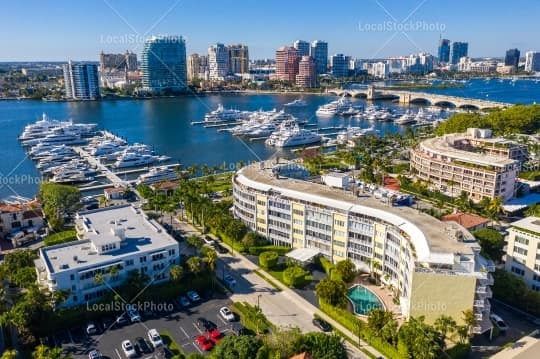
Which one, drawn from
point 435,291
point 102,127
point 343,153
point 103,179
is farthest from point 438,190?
point 102,127

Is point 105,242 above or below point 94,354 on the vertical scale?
above

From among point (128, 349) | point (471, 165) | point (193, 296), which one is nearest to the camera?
point (128, 349)

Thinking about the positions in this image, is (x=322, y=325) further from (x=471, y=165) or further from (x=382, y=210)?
(x=471, y=165)

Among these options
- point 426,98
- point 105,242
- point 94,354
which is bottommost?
point 94,354

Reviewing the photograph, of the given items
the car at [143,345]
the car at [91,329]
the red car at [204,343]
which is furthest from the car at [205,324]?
the car at [91,329]

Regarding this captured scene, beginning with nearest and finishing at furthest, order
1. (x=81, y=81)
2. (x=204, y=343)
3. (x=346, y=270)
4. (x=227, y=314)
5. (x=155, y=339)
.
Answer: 1. (x=204, y=343)
2. (x=155, y=339)
3. (x=227, y=314)
4. (x=346, y=270)
5. (x=81, y=81)

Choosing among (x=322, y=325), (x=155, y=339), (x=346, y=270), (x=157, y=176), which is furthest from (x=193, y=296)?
(x=157, y=176)
